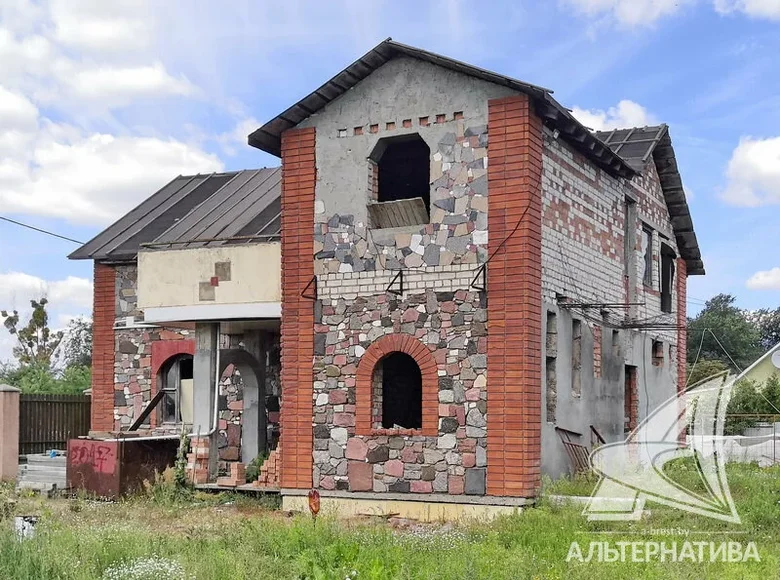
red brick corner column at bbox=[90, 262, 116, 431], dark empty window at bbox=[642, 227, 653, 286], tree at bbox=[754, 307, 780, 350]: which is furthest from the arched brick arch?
tree at bbox=[754, 307, 780, 350]

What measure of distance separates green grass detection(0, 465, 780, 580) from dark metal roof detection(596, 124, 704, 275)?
8782 millimetres

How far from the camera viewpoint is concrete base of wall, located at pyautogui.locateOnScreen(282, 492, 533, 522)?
14492 millimetres

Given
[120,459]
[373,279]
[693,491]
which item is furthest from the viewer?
[120,459]

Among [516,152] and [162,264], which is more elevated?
[516,152]

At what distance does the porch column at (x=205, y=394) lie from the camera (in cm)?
1817

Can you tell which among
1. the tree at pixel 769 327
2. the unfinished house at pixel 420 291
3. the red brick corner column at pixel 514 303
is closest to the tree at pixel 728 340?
the tree at pixel 769 327

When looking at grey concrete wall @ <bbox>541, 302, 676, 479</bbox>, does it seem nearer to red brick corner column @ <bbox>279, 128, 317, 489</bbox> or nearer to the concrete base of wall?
the concrete base of wall

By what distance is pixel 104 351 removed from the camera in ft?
72.7

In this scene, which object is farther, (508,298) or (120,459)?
(120,459)

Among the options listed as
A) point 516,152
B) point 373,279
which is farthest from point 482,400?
point 516,152

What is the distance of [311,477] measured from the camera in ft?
52.7

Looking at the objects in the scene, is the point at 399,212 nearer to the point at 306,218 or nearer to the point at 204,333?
the point at 306,218

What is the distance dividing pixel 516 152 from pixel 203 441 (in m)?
7.94

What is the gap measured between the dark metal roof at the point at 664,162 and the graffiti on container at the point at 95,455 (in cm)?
1136
